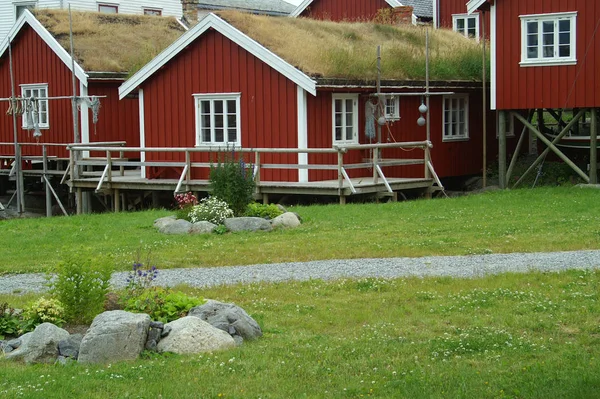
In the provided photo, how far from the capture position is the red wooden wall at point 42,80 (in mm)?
34594

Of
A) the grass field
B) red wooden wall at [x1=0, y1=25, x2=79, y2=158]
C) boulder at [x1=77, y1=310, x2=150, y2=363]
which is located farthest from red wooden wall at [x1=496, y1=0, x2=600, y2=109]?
boulder at [x1=77, y1=310, x2=150, y2=363]

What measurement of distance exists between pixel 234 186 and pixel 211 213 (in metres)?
1.22

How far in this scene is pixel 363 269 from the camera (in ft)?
49.2

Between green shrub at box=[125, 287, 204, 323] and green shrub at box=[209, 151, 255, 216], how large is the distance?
33.6ft

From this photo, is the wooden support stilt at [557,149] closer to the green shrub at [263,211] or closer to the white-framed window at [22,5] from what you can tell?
the green shrub at [263,211]

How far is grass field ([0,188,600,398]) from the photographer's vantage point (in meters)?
8.60

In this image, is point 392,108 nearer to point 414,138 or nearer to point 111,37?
point 414,138

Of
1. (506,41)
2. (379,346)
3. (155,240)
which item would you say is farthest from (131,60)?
(379,346)

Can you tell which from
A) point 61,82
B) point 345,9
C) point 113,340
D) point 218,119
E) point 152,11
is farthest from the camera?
point 152,11

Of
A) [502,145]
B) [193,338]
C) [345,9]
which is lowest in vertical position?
[193,338]

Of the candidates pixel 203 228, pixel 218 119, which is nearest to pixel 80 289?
pixel 203 228

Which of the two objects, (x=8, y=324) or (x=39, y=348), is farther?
(x=8, y=324)

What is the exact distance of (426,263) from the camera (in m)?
15.4

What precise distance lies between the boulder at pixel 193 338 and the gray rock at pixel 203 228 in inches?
381
